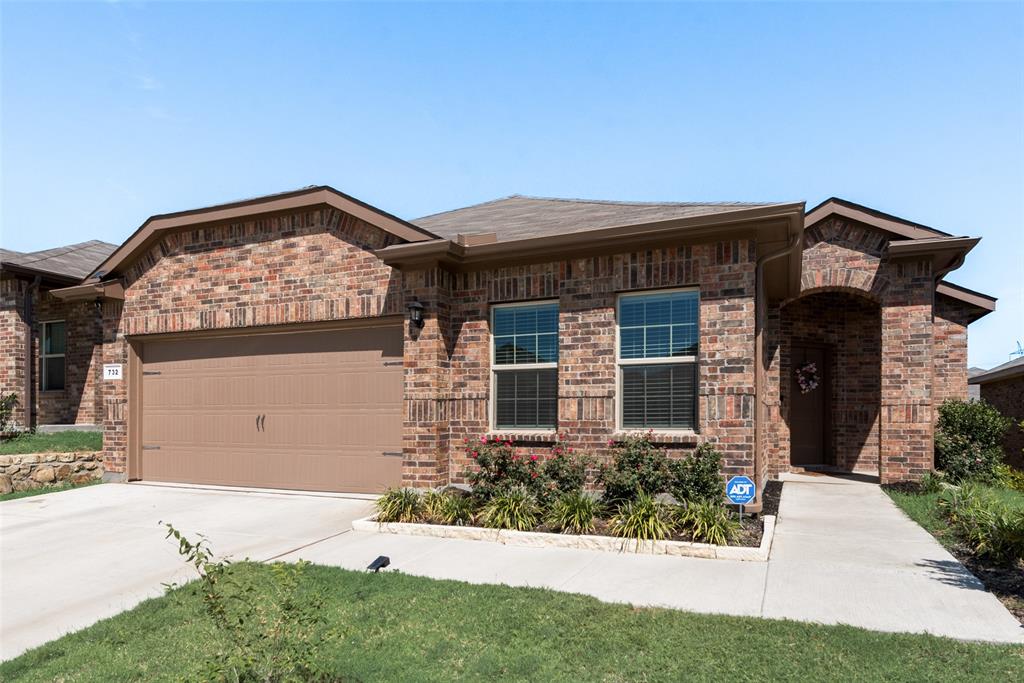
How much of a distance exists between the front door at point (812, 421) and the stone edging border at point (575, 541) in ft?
22.6

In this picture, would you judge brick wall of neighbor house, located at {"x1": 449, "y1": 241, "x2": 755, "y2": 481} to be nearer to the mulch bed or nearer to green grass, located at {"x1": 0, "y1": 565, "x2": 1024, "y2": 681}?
the mulch bed

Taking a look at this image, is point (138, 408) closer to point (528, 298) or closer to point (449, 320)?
point (449, 320)

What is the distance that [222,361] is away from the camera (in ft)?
35.5

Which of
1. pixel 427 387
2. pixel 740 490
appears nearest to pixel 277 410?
pixel 427 387

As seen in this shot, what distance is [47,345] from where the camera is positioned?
14.9 meters

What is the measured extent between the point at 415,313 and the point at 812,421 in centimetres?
928

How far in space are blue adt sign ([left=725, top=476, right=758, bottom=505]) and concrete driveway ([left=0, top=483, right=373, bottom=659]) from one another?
4425mm

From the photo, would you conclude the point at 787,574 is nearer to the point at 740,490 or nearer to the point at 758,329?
the point at 740,490

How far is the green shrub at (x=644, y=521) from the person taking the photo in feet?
21.8

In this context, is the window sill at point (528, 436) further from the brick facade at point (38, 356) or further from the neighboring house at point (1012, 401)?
the neighboring house at point (1012, 401)

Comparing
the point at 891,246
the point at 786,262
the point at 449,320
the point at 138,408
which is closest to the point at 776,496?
the point at 786,262

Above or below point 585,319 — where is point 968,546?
below

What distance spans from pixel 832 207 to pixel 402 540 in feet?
30.1

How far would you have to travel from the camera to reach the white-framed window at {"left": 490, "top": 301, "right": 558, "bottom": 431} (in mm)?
8852
